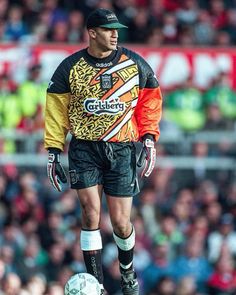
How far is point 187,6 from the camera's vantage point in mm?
25812

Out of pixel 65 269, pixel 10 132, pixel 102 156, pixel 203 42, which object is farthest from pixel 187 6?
pixel 102 156

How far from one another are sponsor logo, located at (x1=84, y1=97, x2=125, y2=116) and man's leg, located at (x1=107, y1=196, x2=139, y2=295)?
0.88 metres

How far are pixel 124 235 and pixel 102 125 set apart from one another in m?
1.14

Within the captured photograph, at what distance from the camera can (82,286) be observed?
13.5 m

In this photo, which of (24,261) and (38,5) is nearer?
(24,261)

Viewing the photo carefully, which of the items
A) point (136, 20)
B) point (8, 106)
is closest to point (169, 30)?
point (136, 20)

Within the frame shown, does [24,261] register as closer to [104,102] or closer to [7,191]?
[7,191]

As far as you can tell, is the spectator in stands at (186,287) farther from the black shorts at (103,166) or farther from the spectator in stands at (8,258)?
the black shorts at (103,166)

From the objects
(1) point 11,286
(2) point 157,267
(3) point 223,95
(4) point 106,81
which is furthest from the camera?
(3) point 223,95

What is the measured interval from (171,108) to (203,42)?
8.74 feet

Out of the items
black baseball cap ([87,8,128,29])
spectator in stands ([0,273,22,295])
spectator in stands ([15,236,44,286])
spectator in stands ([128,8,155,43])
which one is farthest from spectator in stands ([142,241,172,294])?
black baseball cap ([87,8,128,29])

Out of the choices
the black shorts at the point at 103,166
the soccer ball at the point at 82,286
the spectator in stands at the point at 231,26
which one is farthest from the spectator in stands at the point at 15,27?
the soccer ball at the point at 82,286

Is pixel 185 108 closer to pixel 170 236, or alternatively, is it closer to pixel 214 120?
pixel 214 120

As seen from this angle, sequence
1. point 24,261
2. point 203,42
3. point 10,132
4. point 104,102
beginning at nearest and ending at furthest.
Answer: point 104,102, point 24,261, point 10,132, point 203,42
